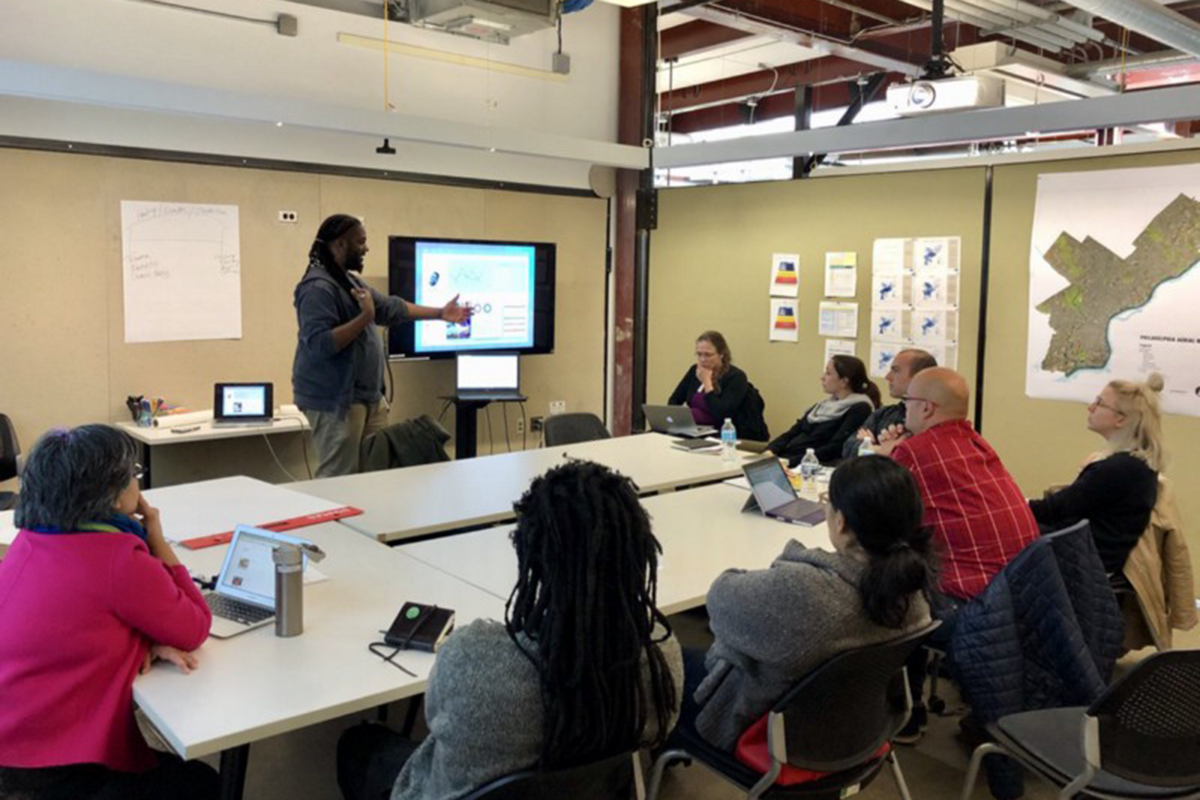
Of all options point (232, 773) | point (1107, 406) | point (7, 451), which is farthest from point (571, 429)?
point (232, 773)

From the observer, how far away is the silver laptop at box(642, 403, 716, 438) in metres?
5.02

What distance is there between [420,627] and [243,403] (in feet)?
11.3

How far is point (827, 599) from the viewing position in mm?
1989

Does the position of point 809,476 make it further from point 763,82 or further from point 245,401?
point 763,82

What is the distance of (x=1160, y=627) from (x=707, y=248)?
3946 mm

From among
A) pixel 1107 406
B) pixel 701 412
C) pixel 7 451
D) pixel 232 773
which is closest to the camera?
pixel 232 773

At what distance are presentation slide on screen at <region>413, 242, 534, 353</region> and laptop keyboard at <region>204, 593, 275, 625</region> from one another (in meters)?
3.60

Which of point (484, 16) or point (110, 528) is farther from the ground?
point (484, 16)

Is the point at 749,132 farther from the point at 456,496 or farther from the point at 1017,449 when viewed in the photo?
the point at 456,496

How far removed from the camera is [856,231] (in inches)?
229

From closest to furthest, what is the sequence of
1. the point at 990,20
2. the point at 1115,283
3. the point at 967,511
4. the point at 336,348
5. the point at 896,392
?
the point at 967,511, the point at 336,348, the point at 896,392, the point at 1115,283, the point at 990,20

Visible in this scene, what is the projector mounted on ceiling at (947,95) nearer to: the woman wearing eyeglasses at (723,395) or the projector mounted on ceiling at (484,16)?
the woman wearing eyeglasses at (723,395)

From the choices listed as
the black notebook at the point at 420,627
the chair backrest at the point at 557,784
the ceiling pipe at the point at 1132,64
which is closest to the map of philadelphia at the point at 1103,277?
the ceiling pipe at the point at 1132,64

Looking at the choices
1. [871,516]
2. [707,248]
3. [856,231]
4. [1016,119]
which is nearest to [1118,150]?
[1016,119]
